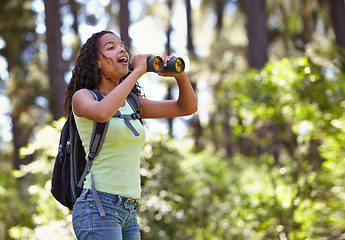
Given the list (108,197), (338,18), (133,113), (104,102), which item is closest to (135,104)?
(133,113)

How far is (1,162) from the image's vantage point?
84.0 ft

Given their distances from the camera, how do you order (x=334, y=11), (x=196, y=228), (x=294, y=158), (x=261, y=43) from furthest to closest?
(x=334, y=11), (x=261, y=43), (x=196, y=228), (x=294, y=158)

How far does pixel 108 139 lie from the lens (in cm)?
204

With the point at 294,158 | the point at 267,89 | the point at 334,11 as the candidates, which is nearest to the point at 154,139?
→ the point at 267,89

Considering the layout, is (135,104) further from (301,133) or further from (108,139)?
(301,133)

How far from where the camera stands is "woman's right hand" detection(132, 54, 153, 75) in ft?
6.98

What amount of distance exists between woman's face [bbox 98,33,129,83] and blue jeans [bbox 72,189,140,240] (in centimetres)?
58

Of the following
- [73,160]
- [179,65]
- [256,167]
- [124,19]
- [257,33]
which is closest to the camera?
[73,160]

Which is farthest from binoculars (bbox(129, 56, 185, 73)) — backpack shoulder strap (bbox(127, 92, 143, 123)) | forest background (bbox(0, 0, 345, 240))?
forest background (bbox(0, 0, 345, 240))

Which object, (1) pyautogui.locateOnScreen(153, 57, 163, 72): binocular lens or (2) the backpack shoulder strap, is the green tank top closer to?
(2) the backpack shoulder strap

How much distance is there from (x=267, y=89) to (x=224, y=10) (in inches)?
767

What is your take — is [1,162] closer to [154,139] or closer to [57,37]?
[57,37]

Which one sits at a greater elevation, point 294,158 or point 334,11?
point 334,11

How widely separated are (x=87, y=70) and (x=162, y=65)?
1.19 ft
